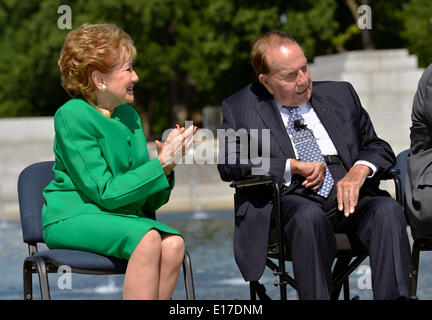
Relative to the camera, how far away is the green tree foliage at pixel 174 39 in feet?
103

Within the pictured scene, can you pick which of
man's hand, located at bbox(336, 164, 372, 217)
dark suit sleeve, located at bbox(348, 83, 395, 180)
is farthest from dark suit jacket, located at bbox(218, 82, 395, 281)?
man's hand, located at bbox(336, 164, 372, 217)

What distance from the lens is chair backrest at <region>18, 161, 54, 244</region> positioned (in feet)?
12.2

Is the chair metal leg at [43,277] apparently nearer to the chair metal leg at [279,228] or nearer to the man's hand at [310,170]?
the chair metal leg at [279,228]

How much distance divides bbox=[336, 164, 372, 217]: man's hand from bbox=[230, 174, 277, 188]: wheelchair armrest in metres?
0.33

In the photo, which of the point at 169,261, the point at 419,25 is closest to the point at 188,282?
the point at 169,261

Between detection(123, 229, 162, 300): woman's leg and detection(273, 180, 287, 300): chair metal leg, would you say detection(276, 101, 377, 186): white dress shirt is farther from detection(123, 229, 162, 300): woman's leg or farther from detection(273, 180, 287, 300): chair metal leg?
detection(123, 229, 162, 300): woman's leg

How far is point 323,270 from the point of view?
365 centimetres

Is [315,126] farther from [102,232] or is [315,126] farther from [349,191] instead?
[102,232]

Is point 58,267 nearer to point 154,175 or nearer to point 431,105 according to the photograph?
point 154,175

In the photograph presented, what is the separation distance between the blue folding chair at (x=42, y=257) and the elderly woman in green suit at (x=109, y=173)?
5 centimetres

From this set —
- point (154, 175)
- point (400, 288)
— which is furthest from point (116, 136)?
point (400, 288)

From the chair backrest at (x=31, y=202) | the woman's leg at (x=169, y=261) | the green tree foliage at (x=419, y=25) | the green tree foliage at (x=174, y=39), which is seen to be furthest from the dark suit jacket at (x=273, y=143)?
the green tree foliage at (x=419, y=25)
